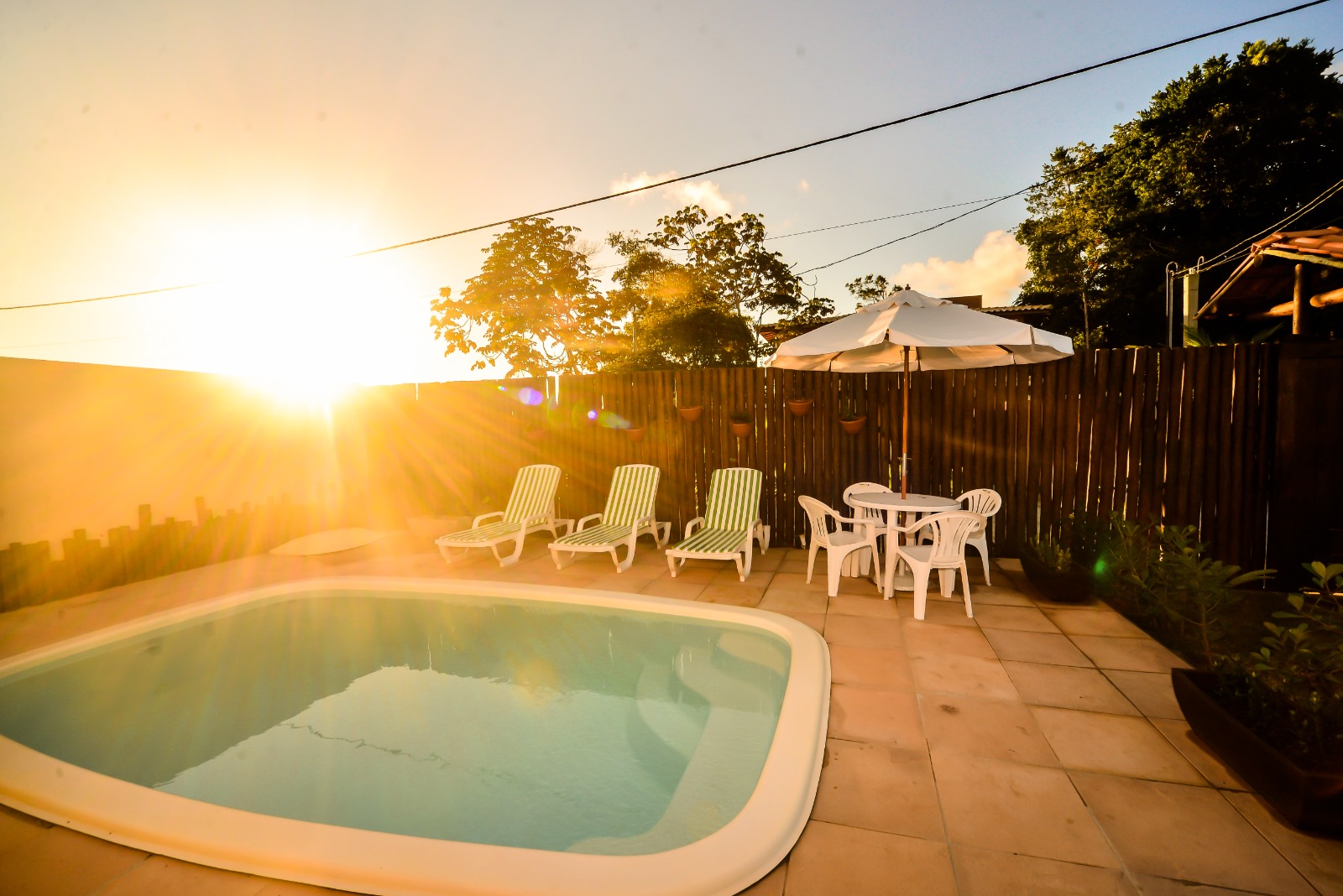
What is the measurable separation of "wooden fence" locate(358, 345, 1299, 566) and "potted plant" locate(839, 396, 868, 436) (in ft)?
0.26

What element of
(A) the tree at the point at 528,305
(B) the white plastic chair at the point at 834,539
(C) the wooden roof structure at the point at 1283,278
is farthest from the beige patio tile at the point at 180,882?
(A) the tree at the point at 528,305

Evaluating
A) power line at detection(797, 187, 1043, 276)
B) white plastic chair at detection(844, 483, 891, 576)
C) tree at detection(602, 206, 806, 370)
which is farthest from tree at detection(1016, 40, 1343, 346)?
white plastic chair at detection(844, 483, 891, 576)

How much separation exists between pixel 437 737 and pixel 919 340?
432cm

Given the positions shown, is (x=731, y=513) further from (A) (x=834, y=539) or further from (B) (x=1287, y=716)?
(B) (x=1287, y=716)

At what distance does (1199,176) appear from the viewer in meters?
19.5

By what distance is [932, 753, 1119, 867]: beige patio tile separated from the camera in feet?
6.40

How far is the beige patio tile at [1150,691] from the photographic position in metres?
2.82

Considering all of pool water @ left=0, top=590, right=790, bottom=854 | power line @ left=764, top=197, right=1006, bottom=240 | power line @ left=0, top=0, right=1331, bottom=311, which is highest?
power line @ left=764, top=197, right=1006, bottom=240

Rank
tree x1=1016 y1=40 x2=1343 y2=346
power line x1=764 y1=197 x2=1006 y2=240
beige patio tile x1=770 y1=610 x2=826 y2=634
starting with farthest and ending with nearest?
tree x1=1016 y1=40 x2=1343 y2=346 < power line x1=764 y1=197 x2=1006 y2=240 < beige patio tile x1=770 y1=610 x2=826 y2=634

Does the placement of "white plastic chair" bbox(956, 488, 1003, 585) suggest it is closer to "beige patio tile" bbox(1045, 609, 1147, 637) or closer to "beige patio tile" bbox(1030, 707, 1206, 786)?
"beige patio tile" bbox(1045, 609, 1147, 637)

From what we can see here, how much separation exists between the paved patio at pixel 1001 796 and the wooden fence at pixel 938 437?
2.10 metres

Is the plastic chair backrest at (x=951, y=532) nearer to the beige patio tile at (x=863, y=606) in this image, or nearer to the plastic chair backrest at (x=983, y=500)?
the beige patio tile at (x=863, y=606)

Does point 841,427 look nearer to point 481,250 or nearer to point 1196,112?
point 481,250

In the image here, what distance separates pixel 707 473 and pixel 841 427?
5.96ft
